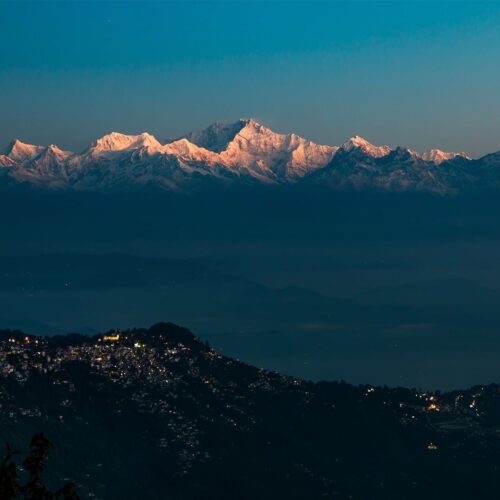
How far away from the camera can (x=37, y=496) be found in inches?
2697

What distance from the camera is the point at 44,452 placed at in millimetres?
68625

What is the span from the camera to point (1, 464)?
225 feet

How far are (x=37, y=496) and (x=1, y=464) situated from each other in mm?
2095

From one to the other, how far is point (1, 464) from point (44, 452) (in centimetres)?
193

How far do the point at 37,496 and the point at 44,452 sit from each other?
1.92m
